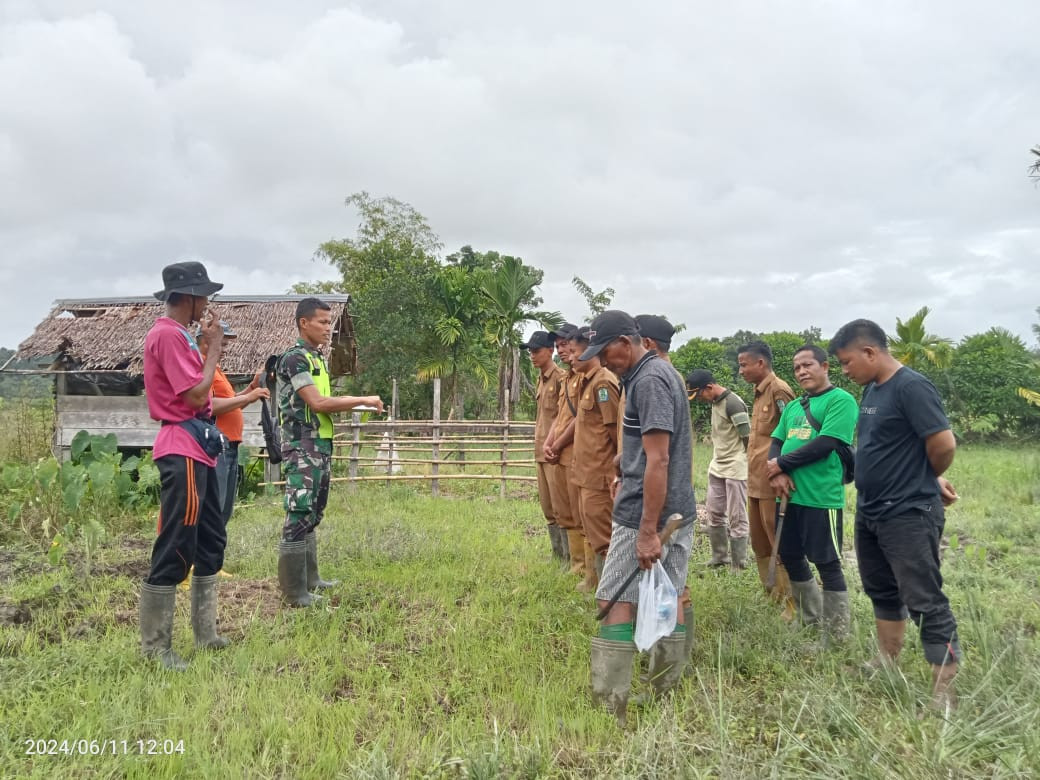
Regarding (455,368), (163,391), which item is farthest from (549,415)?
(455,368)

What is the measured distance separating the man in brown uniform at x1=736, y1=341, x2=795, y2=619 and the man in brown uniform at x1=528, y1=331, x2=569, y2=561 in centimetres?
166

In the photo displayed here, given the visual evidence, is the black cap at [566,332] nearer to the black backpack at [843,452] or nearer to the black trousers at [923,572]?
the black backpack at [843,452]

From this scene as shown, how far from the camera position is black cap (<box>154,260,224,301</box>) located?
3.48 m

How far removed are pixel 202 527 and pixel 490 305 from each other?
15.3 metres

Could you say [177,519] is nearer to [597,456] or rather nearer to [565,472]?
[597,456]

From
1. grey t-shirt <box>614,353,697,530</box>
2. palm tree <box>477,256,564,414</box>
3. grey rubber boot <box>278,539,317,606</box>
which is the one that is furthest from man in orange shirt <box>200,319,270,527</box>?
palm tree <box>477,256,564,414</box>

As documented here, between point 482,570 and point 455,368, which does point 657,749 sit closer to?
point 482,570

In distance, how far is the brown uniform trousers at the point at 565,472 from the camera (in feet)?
16.5

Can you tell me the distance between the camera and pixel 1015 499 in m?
9.06

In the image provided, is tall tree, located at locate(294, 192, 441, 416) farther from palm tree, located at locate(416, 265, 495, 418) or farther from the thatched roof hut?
the thatched roof hut

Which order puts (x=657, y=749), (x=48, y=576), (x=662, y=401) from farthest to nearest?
(x=48, y=576)
(x=662, y=401)
(x=657, y=749)

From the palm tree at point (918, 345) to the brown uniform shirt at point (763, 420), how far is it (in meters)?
16.2

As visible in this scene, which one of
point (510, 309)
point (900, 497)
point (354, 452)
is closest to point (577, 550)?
point (900, 497)

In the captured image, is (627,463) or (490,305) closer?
(627,463)
